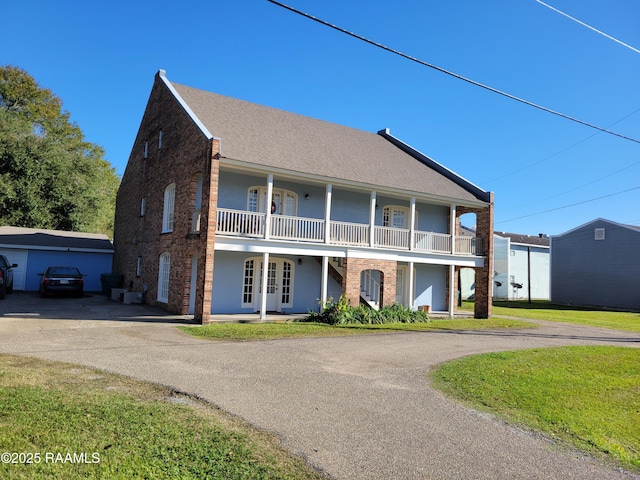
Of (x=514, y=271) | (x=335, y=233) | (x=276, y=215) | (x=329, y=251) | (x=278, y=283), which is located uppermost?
(x=276, y=215)

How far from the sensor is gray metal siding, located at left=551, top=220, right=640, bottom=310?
1171 inches

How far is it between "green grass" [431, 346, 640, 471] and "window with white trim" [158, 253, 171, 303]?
12130mm

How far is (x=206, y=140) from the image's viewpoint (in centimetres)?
1465

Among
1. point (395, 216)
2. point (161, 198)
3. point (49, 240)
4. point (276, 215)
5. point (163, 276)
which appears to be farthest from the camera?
point (49, 240)

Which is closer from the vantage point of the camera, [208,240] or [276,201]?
[208,240]

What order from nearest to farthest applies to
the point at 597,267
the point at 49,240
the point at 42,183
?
the point at 49,240 < the point at 42,183 < the point at 597,267

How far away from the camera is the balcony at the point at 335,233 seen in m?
15.1

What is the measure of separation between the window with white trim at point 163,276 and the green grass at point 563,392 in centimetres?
1213

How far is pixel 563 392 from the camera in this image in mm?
7418

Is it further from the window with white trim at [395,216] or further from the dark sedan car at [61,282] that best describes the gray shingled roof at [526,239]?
the dark sedan car at [61,282]

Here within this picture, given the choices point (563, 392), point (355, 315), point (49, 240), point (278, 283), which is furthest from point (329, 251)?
point (49, 240)

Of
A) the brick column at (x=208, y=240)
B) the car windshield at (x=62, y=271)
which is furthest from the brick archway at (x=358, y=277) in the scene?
the car windshield at (x=62, y=271)

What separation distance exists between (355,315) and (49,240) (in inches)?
761

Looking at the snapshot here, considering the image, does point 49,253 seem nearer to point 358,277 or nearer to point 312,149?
point 312,149
